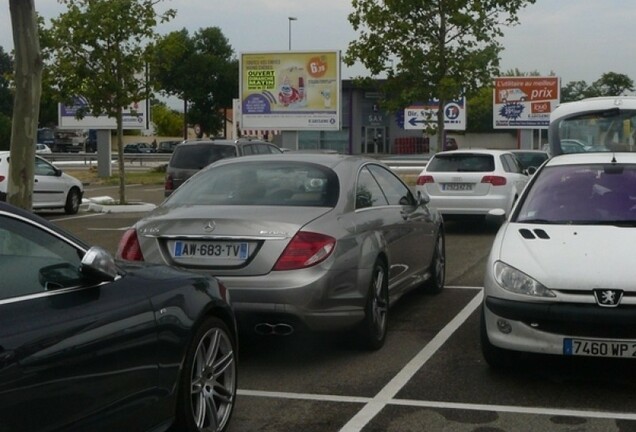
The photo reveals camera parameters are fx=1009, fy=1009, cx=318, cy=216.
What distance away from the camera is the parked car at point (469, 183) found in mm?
16828

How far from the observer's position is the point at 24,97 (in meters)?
9.95

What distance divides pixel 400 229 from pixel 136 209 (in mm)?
15560

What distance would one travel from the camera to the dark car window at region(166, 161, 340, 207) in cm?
774

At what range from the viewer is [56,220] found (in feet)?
69.9

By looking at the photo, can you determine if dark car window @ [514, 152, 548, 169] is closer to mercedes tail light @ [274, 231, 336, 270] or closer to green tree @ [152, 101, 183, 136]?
mercedes tail light @ [274, 231, 336, 270]

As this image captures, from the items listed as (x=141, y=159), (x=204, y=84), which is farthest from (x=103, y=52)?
(x=204, y=84)

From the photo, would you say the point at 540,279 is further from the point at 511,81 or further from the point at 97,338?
the point at 511,81

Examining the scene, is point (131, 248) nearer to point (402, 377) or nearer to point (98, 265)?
point (402, 377)

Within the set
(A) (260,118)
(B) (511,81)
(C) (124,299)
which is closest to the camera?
(C) (124,299)

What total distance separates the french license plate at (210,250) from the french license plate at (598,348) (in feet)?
7.40

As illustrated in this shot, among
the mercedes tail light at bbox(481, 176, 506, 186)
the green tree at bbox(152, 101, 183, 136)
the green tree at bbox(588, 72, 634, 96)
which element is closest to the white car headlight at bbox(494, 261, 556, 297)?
the mercedes tail light at bbox(481, 176, 506, 186)

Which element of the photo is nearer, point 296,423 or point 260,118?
point 296,423

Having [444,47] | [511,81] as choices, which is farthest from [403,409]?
[511,81]

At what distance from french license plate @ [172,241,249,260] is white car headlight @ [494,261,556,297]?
68.3 inches
